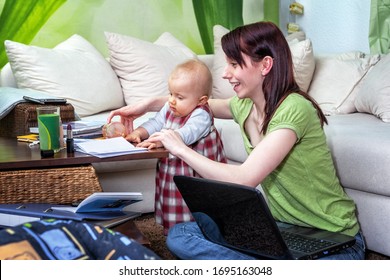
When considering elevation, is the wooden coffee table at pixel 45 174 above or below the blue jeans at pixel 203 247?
above

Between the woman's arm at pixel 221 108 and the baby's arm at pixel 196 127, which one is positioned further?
the woman's arm at pixel 221 108

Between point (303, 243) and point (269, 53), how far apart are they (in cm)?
54

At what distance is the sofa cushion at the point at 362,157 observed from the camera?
2.22m

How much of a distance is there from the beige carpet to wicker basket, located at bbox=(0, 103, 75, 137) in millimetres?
534

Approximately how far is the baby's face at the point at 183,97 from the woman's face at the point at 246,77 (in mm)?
282

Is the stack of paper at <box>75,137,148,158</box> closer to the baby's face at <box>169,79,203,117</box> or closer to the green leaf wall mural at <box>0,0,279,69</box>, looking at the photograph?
the baby's face at <box>169,79,203,117</box>

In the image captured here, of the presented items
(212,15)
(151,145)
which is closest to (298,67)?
(212,15)

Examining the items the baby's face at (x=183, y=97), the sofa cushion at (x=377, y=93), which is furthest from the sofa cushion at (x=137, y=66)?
the baby's face at (x=183, y=97)

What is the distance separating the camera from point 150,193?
280 cm

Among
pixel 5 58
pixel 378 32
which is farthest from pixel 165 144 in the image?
pixel 378 32

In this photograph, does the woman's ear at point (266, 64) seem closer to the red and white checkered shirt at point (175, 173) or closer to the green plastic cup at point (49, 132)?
the red and white checkered shirt at point (175, 173)

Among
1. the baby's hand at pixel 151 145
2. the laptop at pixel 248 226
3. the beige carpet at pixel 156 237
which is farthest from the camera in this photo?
the beige carpet at pixel 156 237

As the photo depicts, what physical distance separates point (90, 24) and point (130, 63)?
433 mm
